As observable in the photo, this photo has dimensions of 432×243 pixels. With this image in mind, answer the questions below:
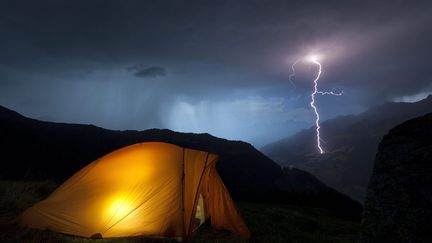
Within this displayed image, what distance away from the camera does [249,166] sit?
357ft

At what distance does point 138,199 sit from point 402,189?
7.31 meters

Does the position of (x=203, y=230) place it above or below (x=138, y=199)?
below

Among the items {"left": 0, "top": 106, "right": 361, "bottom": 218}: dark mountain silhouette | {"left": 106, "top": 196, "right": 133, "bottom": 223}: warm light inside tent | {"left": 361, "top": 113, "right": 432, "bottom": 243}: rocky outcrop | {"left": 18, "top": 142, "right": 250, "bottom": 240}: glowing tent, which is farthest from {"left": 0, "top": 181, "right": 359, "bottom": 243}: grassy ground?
{"left": 0, "top": 106, "right": 361, "bottom": 218}: dark mountain silhouette

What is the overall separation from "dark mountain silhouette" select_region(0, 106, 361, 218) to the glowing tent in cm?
3491

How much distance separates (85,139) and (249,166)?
54525mm

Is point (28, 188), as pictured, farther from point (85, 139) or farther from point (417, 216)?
point (85, 139)

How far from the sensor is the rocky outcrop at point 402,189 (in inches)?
184

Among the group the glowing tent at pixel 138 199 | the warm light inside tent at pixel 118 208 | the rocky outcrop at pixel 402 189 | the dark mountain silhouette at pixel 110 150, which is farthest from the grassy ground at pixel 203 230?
the dark mountain silhouette at pixel 110 150

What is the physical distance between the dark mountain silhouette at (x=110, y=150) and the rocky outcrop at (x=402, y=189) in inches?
1548

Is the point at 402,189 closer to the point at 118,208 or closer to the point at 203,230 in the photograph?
the point at 203,230

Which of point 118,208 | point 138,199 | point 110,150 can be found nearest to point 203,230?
point 138,199

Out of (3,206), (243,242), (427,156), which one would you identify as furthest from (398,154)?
(3,206)

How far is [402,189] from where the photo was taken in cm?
503

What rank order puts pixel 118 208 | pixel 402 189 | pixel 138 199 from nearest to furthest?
pixel 402 189, pixel 118 208, pixel 138 199
